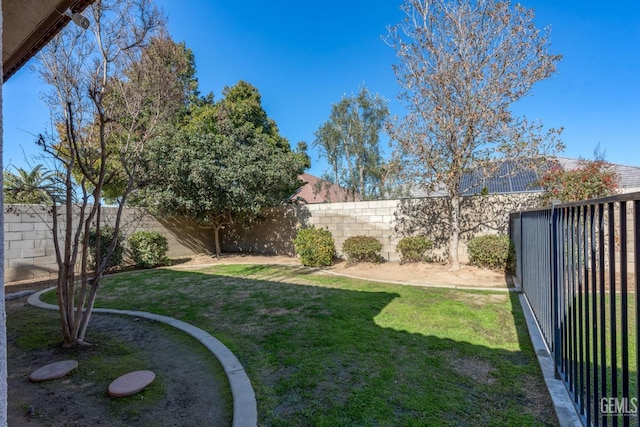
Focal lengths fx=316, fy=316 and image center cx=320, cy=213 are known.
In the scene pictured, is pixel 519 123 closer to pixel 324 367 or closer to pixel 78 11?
pixel 324 367

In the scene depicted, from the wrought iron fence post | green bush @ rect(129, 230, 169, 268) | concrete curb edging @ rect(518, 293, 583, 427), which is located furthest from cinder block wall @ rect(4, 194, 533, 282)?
the wrought iron fence post

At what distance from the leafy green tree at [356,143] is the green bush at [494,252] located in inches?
310

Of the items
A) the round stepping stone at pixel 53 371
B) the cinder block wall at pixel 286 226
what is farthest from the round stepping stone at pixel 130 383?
the cinder block wall at pixel 286 226

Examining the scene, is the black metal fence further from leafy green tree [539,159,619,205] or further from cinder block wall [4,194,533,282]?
cinder block wall [4,194,533,282]

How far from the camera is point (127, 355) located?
3.52 metres

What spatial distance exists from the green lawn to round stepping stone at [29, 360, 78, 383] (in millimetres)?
1488

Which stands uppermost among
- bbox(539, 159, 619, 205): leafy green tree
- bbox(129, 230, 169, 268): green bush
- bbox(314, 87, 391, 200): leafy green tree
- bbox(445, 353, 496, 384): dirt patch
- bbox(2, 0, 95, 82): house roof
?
bbox(314, 87, 391, 200): leafy green tree

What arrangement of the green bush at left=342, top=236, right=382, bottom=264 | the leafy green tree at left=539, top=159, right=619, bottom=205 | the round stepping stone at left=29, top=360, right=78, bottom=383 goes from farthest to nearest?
the green bush at left=342, top=236, right=382, bottom=264 < the leafy green tree at left=539, top=159, right=619, bottom=205 < the round stepping stone at left=29, top=360, right=78, bottom=383

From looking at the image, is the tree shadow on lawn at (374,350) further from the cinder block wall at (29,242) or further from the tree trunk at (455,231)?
the cinder block wall at (29,242)

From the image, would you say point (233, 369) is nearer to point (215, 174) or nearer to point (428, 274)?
point (428, 274)

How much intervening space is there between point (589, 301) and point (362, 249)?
693cm

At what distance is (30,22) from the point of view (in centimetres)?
305

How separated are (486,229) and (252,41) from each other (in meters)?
9.98

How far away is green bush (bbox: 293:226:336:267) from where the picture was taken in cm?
961
